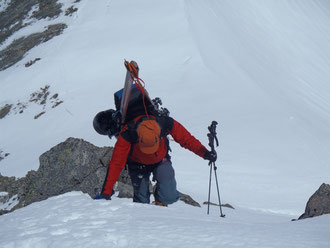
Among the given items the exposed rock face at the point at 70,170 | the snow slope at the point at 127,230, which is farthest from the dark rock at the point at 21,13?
the snow slope at the point at 127,230

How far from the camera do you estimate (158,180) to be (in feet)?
12.9

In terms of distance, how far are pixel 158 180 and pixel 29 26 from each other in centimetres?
2382

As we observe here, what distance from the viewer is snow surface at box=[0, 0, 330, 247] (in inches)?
100

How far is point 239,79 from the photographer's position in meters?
12.5

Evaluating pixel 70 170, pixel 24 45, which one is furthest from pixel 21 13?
pixel 70 170

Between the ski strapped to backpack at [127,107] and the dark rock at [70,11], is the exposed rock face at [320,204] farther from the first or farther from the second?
the dark rock at [70,11]

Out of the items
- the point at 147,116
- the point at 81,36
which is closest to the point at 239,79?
the point at 147,116

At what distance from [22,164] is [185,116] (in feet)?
16.8

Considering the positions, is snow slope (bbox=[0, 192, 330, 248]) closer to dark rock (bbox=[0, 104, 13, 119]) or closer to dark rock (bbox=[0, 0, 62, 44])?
dark rock (bbox=[0, 104, 13, 119])

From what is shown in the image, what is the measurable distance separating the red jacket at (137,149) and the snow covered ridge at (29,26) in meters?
17.1

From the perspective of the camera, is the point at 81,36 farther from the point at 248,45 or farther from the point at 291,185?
the point at 291,185

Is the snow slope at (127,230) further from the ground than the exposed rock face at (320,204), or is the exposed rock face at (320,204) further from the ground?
the exposed rock face at (320,204)

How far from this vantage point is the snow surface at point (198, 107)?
2.55 m

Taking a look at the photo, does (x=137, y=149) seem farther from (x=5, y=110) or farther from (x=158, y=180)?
(x=5, y=110)
